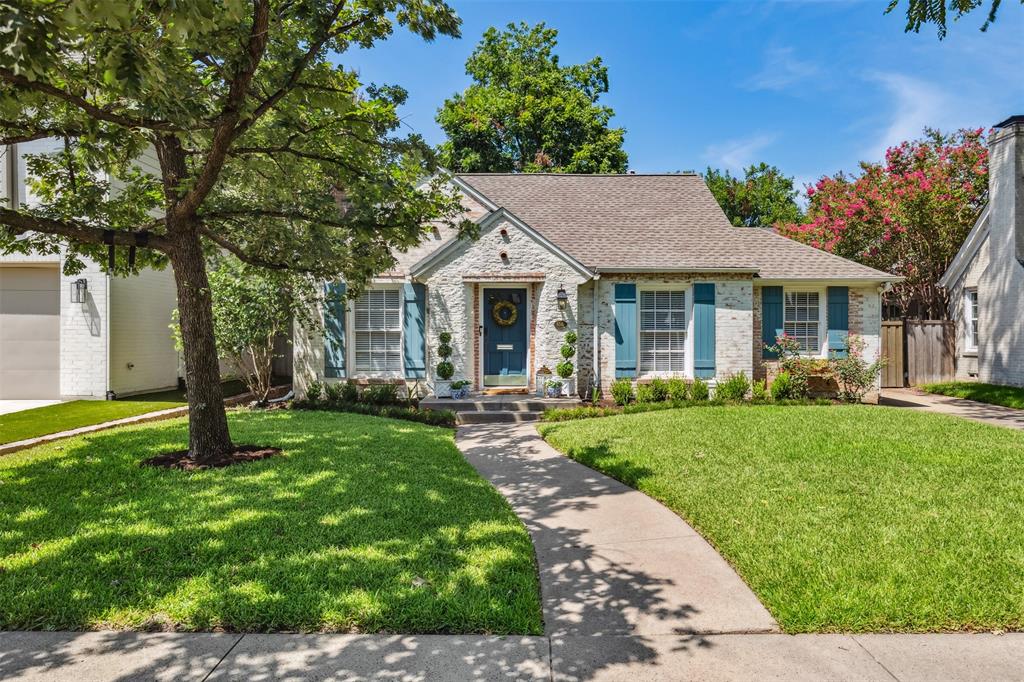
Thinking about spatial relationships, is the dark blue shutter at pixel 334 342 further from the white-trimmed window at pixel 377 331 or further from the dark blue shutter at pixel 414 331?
the dark blue shutter at pixel 414 331

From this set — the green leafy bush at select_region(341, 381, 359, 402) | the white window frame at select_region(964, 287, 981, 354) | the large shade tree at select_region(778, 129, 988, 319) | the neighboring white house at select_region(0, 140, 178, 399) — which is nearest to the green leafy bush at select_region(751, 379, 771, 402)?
the white window frame at select_region(964, 287, 981, 354)

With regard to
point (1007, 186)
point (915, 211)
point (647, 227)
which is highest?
point (1007, 186)

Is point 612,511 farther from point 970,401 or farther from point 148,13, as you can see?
point 970,401

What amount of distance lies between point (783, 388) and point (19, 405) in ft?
53.5

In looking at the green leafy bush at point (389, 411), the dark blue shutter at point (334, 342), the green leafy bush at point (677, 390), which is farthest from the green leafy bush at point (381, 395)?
the green leafy bush at point (677, 390)

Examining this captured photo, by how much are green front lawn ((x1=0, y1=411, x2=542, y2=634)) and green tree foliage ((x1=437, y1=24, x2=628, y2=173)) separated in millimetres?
21753

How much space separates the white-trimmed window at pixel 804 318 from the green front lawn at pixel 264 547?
9587 mm

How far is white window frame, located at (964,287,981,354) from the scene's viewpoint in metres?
14.6

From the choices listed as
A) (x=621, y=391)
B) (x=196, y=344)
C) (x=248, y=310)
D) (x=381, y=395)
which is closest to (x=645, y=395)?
(x=621, y=391)

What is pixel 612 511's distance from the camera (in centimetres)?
518

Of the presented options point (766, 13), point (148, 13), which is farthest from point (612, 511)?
point (766, 13)

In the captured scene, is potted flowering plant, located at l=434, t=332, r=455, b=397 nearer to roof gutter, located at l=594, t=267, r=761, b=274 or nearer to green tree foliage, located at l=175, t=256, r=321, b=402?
green tree foliage, located at l=175, t=256, r=321, b=402

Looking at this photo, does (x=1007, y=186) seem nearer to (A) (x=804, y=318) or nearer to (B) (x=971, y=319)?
(B) (x=971, y=319)

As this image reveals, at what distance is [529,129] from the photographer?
2603 centimetres
